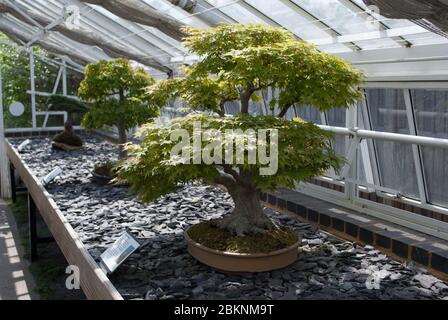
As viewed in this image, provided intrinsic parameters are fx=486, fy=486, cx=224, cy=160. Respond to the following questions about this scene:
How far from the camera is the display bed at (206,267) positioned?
2.57m

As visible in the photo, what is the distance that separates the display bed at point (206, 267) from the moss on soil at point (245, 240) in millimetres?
136

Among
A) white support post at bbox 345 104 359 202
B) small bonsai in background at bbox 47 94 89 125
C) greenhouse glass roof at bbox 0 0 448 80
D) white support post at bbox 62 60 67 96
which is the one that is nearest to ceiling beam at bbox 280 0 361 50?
greenhouse glass roof at bbox 0 0 448 80

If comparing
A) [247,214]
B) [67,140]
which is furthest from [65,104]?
[247,214]

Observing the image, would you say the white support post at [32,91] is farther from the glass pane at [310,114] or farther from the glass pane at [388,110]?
the glass pane at [388,110]

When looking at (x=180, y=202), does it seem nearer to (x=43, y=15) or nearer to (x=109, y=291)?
(x=109, y=291)

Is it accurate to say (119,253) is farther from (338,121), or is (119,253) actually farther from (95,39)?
(95,39)

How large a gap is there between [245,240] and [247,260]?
0.64ft

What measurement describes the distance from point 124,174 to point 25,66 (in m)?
9.60

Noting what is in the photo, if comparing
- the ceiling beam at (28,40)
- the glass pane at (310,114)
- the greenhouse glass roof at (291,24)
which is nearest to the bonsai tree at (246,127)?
the greenhouse glass roof at (291,24)

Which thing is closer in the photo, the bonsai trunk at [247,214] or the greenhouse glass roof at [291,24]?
the bonsai trunk at [247,214]

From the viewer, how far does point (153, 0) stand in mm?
5625

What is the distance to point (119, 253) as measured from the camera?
2795 millimetres

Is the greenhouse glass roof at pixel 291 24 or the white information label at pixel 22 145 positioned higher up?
the greenhouse glass roof at pixel 291 24
